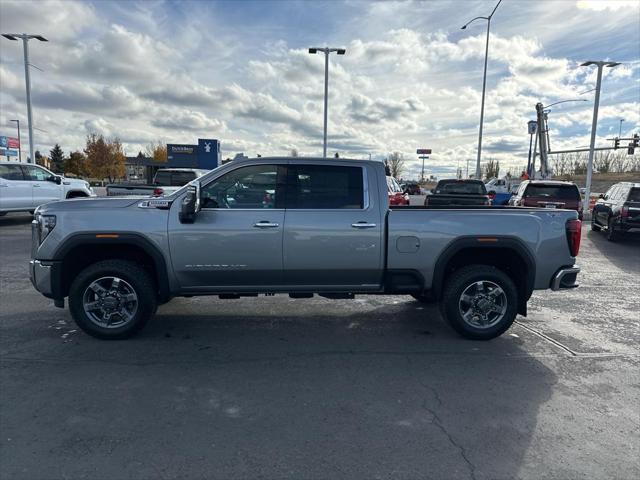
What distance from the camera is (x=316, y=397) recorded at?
372cm

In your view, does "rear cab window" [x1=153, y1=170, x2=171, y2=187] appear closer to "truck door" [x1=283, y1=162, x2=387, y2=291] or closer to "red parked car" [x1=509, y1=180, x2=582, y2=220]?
"red parked car" [x1=509, y1=180, x2=582, y2=220]

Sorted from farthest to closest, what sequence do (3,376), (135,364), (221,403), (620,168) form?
(620,168)
(135,364)
(3,376)
(221,403)

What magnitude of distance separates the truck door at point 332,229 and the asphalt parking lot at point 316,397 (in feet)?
2.37

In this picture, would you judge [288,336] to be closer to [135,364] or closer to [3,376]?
[135,364]

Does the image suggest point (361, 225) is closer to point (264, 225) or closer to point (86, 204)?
point (264, 225)

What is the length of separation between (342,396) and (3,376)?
2947 millimetres

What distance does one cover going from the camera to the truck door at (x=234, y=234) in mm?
4785

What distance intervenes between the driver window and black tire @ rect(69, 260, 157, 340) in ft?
3.44

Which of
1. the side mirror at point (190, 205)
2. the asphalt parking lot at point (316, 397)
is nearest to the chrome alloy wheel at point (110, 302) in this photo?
the asphalt parking lot at point (316, 397)

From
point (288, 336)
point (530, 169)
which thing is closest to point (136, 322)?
point (288, 336)

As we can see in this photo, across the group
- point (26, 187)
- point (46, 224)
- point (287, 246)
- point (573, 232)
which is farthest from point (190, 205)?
point (26, 187)

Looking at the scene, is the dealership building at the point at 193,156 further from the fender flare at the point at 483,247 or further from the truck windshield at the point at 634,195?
the fender flare at the point at 483,247

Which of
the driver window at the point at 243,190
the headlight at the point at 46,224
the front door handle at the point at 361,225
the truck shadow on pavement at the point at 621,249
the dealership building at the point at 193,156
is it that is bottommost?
the truck shadow on pavement at the point at 621,249

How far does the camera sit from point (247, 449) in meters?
3.01
